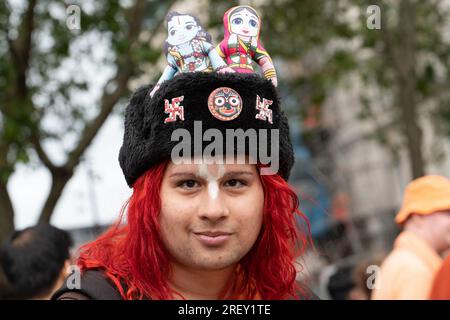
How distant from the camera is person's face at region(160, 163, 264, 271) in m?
2.41

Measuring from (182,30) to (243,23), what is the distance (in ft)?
0.69

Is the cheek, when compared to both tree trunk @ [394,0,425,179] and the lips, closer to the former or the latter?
the lips

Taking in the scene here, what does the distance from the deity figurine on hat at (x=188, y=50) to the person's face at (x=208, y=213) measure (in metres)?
0.33

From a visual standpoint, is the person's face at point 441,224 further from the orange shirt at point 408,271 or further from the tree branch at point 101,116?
the tree branch at point 101,116

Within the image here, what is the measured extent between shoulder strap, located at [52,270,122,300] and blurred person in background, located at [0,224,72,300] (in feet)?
4.70

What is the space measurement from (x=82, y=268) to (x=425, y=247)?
2.05 meters

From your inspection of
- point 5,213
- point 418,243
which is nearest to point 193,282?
point 418,243

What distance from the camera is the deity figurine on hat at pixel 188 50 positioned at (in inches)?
102

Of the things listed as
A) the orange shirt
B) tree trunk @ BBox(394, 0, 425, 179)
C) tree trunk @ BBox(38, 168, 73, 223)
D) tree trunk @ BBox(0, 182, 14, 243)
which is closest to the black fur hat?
the orange shirt

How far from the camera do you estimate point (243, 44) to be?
104 inches

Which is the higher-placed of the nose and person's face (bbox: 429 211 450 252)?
the nose

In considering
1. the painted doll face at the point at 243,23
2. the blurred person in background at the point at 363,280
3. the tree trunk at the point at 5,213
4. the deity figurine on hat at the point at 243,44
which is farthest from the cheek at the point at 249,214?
the tree trunk at the point at 5,213

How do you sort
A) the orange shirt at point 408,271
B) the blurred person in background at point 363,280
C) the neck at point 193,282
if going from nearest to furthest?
the neck at point 193,282 → the orange shirt at point 408,271 → the blurred person in background at point 363,280
